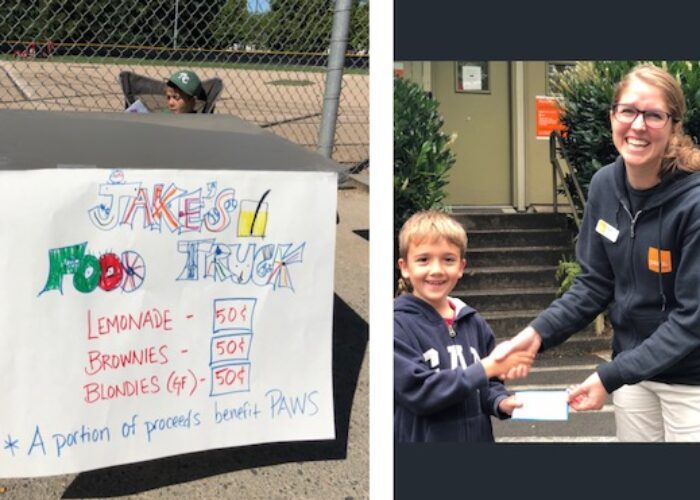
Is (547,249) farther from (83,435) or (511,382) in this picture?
(83,435)

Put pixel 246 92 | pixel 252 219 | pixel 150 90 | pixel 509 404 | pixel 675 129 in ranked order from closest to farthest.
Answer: pixel 675 129
pixel 509 404
pixel 252 219
pixel 150 90
pixel 246 92

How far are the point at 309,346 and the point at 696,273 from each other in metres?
1.23

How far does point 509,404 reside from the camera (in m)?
2.24

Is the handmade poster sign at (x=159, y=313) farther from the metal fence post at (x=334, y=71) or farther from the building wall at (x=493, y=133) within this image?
the metal fence post at (x=334, y=71)

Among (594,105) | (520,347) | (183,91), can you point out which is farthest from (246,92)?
(520,347)

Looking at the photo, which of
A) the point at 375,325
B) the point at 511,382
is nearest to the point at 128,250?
the point at 375,325

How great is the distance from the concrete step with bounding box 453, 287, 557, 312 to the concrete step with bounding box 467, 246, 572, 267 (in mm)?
84

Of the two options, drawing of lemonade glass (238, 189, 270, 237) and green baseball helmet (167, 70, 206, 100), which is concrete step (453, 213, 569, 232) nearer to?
drawing of lemonade glass (238, 189, 270, 237)

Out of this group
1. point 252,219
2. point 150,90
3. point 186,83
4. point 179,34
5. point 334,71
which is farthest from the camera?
point 150,90

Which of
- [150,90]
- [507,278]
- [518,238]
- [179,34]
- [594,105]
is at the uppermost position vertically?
[179,34]

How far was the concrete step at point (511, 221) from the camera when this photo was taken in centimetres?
233

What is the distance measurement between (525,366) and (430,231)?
499mm

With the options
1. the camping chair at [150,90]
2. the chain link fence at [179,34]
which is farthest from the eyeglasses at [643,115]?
the camping chair at [150,90]

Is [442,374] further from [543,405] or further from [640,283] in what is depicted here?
[640,283]
